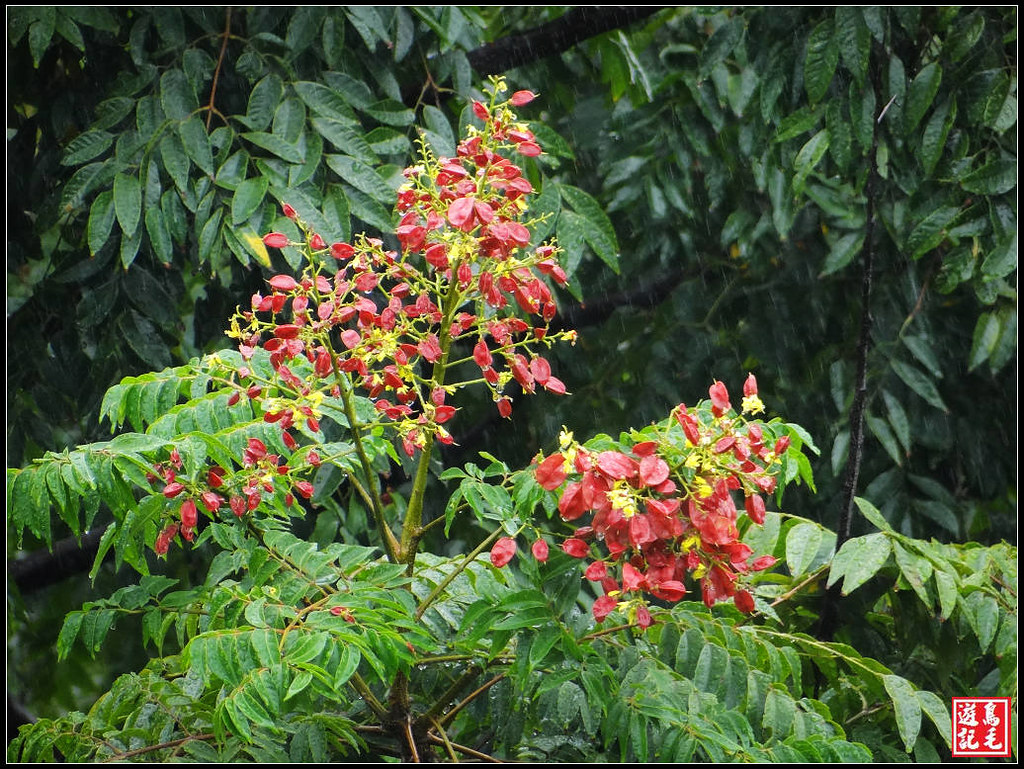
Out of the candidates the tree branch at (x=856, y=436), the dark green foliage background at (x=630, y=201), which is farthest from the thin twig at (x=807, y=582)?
the dark green foliage background at (x=630, y=201)

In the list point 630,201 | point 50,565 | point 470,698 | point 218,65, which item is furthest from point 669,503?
point 50,565

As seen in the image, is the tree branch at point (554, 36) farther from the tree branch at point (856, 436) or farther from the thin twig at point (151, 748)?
the thin twig at point (151, 748)

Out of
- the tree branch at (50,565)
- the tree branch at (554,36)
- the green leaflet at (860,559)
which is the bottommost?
the green leaflet at (860,559)

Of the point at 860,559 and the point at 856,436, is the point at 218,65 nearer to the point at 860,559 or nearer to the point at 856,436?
the point at 856,436

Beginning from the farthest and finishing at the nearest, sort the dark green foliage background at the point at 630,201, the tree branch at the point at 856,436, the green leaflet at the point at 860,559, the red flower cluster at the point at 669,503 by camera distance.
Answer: the dark green foliage background at the point at 630,201, the tree branch at the point at 856,436, the green leaflet at the point at 860,559, the red flower cluster at the point at 669,503

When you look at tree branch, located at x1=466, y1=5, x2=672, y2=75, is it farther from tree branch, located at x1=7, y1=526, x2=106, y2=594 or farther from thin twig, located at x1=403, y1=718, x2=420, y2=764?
thin twig, located at x1=403, y1=718, x2=420, y2=764

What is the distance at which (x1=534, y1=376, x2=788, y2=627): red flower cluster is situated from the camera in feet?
3.55

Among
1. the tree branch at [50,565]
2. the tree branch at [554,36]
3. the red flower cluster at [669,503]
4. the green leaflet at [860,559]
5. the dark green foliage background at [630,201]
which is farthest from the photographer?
the tree branch at [50,565]

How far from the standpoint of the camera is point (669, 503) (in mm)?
1082

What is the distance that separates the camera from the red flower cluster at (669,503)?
1081mm

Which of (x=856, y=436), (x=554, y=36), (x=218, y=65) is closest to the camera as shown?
(x=856, y=436)

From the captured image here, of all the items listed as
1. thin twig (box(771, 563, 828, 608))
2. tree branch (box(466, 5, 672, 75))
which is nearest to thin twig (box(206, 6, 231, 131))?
tree branch (box(466, 5, 672, 75))

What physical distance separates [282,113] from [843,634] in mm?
1303

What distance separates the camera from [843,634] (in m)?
1.76
